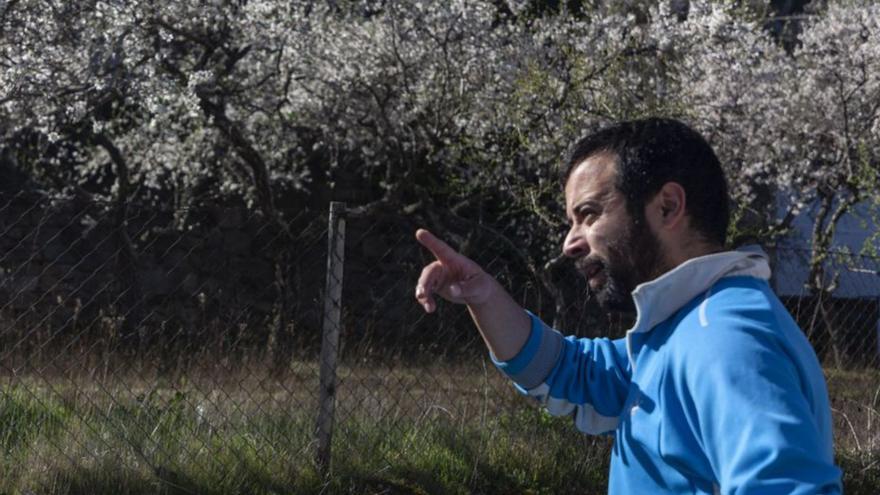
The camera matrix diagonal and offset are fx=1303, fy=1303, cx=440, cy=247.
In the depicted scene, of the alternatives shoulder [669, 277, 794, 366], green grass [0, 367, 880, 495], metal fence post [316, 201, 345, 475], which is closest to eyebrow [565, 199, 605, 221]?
shoulder [669, 277, 794, 366]

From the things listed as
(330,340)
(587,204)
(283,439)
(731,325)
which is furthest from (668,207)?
(283,439)

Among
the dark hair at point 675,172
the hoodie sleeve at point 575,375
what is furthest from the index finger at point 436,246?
the dark hair at point 675,172

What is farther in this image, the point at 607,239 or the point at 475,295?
the point at 475,295

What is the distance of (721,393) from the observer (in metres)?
1.82

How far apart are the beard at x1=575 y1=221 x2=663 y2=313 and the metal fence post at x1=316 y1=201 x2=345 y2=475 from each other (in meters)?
3.65

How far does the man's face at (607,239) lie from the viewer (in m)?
2.22

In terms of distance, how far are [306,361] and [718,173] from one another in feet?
15.6

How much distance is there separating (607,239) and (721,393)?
50 cm

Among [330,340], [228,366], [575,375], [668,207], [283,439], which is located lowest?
[283,439]

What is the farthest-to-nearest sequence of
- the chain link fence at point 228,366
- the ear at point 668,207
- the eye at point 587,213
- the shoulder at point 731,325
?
1. the chain link fence at point 228,366
2. the eye at point 587,213
3. the ear at point 668,207
4. the shoulder at point 731,325

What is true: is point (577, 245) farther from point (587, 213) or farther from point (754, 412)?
point (754, 412)

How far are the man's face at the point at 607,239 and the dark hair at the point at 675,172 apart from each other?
2 centimetres

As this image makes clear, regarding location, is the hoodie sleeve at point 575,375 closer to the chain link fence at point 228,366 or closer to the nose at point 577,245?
the nose at point 577,245

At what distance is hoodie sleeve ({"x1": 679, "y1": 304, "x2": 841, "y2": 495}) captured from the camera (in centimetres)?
172
